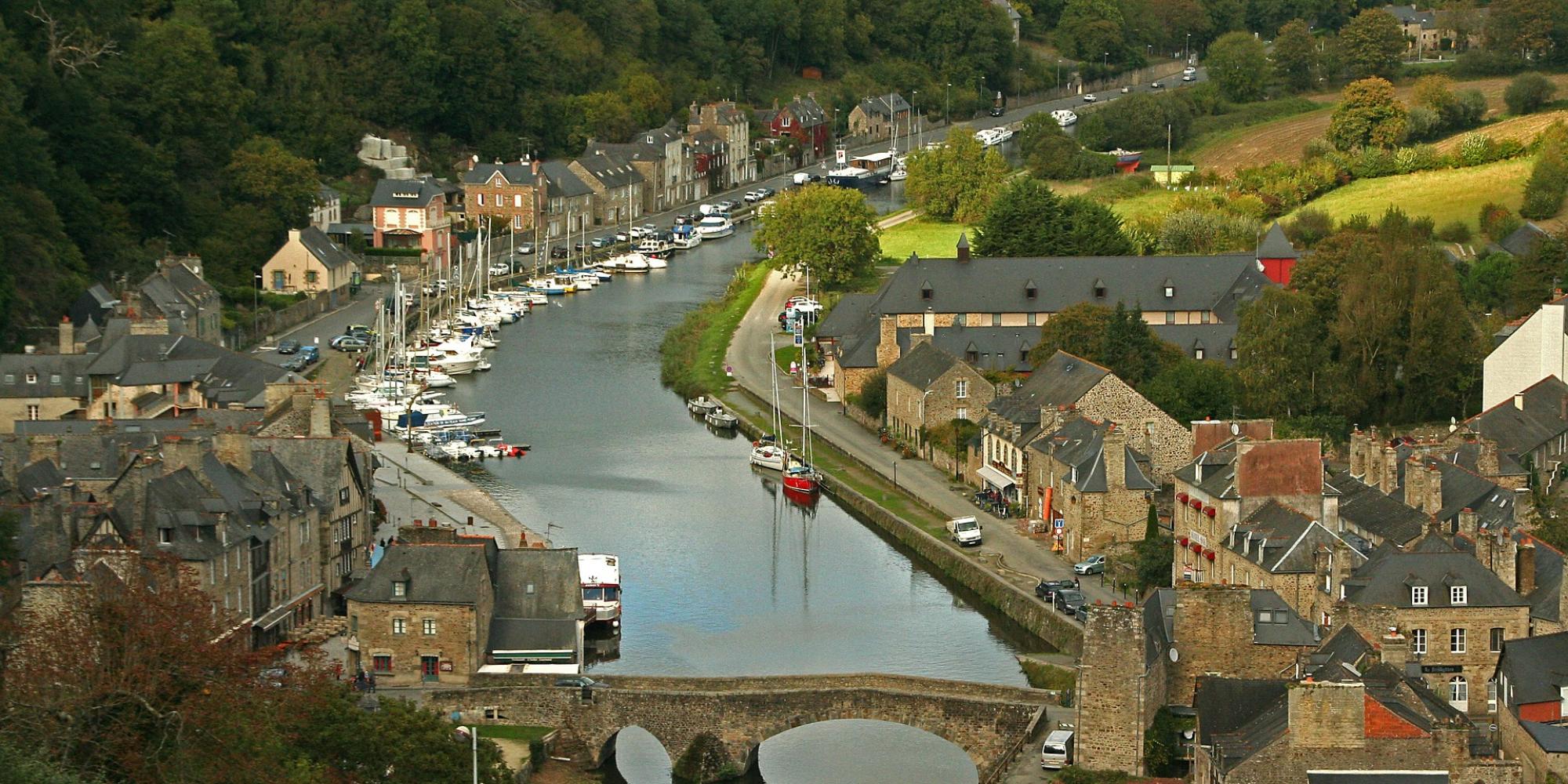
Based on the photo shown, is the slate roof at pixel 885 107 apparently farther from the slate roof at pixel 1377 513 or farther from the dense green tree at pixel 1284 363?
the slate roof at pixel 1377 513

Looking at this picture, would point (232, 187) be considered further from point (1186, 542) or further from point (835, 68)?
point (835, 68)

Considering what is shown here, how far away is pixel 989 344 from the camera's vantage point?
67.6 metres

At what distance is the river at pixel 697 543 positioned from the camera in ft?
157

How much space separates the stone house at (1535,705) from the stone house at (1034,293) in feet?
97.0

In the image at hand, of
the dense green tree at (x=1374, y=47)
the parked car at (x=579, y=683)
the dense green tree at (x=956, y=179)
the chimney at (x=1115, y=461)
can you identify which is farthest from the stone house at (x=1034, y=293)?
the dense green tree at (x=1374, y=47)

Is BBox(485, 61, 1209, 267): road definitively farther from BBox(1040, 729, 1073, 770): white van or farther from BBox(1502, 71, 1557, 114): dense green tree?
BBox(1040, 729, 1073, 770): white van

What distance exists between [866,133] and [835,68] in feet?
30.7

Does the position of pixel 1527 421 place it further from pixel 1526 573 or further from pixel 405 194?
pixel 405 194

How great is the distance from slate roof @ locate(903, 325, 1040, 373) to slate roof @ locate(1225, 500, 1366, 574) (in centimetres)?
2052

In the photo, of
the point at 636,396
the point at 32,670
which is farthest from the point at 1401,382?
the point at 32,670

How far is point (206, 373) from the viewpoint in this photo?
62531 millimetres

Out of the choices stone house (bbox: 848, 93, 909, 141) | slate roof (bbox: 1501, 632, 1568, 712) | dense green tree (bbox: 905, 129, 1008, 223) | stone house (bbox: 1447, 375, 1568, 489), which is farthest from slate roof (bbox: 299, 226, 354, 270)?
stone house (bbox: 848, 93, 909, 141)

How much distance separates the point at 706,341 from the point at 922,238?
60.4 feet

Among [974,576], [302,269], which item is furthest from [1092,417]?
[302,269]
